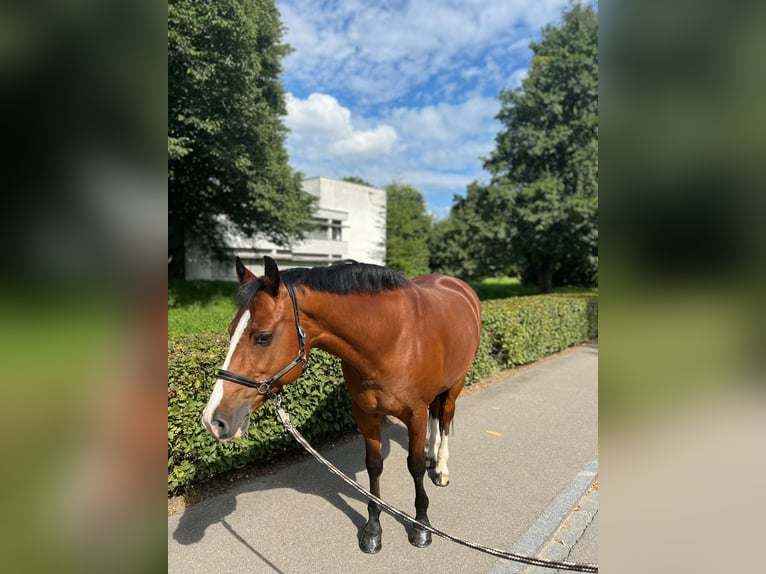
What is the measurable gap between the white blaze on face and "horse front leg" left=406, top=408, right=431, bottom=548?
1314 millimetres

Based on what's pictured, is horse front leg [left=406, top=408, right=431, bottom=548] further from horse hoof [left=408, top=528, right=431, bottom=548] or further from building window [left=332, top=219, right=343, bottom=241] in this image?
building window [left=332, top=219, right=343, bottom=241]

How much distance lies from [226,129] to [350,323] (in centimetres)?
1186

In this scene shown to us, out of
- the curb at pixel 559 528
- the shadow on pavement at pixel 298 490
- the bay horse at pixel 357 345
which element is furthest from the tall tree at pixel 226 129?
the curb at pixel 559 528

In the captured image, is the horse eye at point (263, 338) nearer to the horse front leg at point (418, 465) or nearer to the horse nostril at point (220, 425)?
the horse nostril at point (220, 425)

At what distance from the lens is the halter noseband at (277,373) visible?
6.29ft

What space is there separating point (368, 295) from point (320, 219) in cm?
3539

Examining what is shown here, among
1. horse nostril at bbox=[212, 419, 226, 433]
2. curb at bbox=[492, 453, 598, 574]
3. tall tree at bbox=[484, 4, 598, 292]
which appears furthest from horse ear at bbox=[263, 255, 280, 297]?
tall tree at bbox=[484, 4, 598, 292]

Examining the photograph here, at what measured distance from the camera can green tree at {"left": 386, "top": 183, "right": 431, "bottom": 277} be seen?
37719 millimetres

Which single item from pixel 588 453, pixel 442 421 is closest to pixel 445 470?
pixel 442 421

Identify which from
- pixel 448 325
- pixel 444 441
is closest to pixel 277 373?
pixel 448 325

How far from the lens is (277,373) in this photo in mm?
2049
